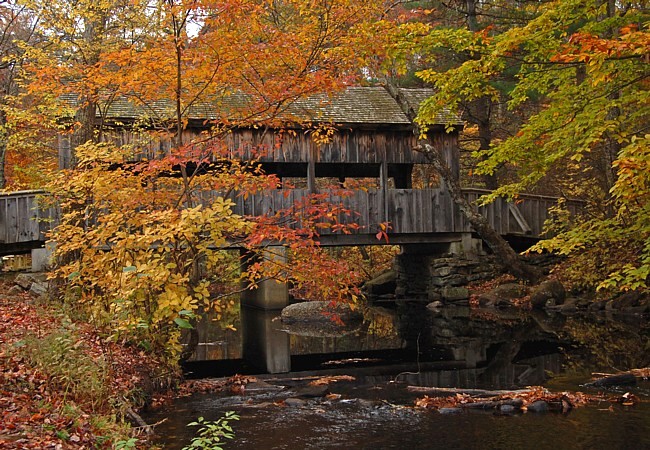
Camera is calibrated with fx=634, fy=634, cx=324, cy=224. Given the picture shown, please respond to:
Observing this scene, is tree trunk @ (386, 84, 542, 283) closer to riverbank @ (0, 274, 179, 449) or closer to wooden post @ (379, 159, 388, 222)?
wooden post @ (379, 159, 388, 222)

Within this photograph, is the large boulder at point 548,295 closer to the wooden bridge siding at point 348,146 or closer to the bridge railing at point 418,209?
the bridge railing at point 418,209

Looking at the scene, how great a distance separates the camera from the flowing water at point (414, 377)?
248 inches

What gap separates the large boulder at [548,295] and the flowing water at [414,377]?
0.96m

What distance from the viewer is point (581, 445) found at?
231 inches

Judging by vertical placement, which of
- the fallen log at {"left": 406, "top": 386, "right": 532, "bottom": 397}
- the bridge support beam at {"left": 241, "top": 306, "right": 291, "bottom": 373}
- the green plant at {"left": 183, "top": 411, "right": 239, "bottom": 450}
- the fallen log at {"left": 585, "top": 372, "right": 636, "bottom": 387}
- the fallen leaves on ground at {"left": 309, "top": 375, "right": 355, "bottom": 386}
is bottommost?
the bridge support beam at {"left": 241, "top": 306, "right": 291, "bottom": 373}

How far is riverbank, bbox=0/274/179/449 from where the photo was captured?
4.81m

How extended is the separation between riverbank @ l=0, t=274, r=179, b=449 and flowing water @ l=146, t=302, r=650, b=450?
54 cm

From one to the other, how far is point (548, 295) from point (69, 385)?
13.1 metres

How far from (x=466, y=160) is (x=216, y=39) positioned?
1812 centimetres

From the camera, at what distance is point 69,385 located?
5961mm

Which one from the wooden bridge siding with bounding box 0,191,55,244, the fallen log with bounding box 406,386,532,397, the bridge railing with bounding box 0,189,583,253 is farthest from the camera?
the bridge railing with bounding box 0,189,583,253

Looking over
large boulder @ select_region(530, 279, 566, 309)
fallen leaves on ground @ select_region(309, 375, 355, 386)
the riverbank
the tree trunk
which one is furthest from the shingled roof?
the riverbank

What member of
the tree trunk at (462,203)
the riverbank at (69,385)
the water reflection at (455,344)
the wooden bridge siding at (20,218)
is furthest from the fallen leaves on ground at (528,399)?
→ the wooden bridge siding at (20,218)

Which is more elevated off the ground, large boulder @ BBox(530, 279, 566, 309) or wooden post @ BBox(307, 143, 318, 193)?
wooden post @ BBox(307, 143, 318, 193)
